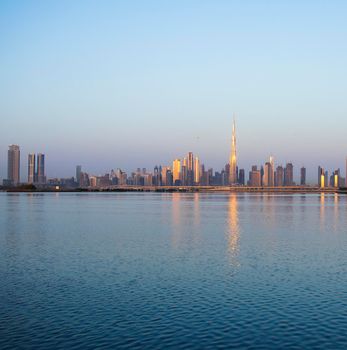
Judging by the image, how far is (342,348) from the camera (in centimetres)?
1577

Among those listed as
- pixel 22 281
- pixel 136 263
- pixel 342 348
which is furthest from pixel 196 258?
pixel 342 348

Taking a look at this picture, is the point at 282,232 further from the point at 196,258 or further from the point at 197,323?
the point at 197,323

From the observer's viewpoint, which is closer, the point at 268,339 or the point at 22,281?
the point at 268,339

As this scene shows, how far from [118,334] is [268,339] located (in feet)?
16.0

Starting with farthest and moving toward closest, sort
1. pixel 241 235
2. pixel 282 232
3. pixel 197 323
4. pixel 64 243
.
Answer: pixel 282 232 < pixel 241 235 < pixel 64 243 < pixel 197 323

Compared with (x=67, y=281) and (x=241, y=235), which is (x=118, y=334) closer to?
(x=67, y=281)

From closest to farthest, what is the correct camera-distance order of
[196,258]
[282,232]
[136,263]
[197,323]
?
[197,323] → [136,263] → [196,258] → [282,232]

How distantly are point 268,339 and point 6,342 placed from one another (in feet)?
27.0

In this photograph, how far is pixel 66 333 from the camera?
56.0 feet

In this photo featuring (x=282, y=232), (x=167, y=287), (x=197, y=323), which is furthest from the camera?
(x=282, y=232)

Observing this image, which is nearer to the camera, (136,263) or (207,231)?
(136,263)

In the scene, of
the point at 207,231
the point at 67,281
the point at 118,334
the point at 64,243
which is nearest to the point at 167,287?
the point at 67,281

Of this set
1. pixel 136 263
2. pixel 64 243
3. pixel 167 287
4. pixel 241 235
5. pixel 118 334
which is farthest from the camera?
pixel 241 235

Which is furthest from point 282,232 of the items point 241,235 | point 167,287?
point 167,287
